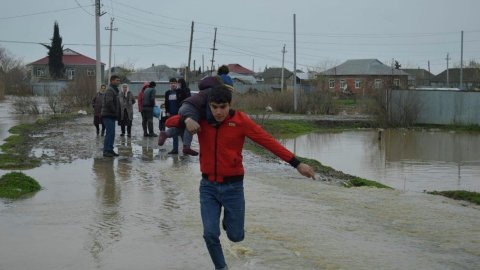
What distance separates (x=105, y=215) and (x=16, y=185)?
8.59 feet

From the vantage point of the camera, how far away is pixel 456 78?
110 meters

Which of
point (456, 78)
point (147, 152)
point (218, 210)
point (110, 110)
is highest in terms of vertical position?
point (456, 78)

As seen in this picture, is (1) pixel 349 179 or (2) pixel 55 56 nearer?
(1) pixel 349 179

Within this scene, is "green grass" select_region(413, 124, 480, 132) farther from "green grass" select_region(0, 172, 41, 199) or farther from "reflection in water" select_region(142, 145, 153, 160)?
"green grass" select_region(0, 172, 41, 199)

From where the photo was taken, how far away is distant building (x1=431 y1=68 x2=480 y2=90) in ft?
292

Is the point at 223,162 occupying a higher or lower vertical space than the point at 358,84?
lower

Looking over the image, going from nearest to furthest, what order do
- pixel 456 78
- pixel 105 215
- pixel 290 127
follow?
pixel 105 215 < pixel 290 127 < pixel 456 78

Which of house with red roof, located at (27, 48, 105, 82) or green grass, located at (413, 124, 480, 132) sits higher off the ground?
house with red roof, located at (27, 48, 105, 82)

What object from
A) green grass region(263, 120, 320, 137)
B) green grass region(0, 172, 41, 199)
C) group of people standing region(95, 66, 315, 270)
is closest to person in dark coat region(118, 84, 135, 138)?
green grass region(0, 172, 41, 199)

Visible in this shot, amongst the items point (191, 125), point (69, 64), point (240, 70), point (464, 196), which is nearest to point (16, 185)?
point (191, 125)

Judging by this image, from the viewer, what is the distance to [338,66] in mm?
98312

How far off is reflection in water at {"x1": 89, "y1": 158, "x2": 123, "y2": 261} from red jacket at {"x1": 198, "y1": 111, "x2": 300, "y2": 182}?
181 centimetres

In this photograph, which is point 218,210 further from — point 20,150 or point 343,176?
point 20,150

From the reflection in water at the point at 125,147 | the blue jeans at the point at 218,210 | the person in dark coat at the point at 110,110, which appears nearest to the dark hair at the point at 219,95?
the blue jeans at the point at 218,210
